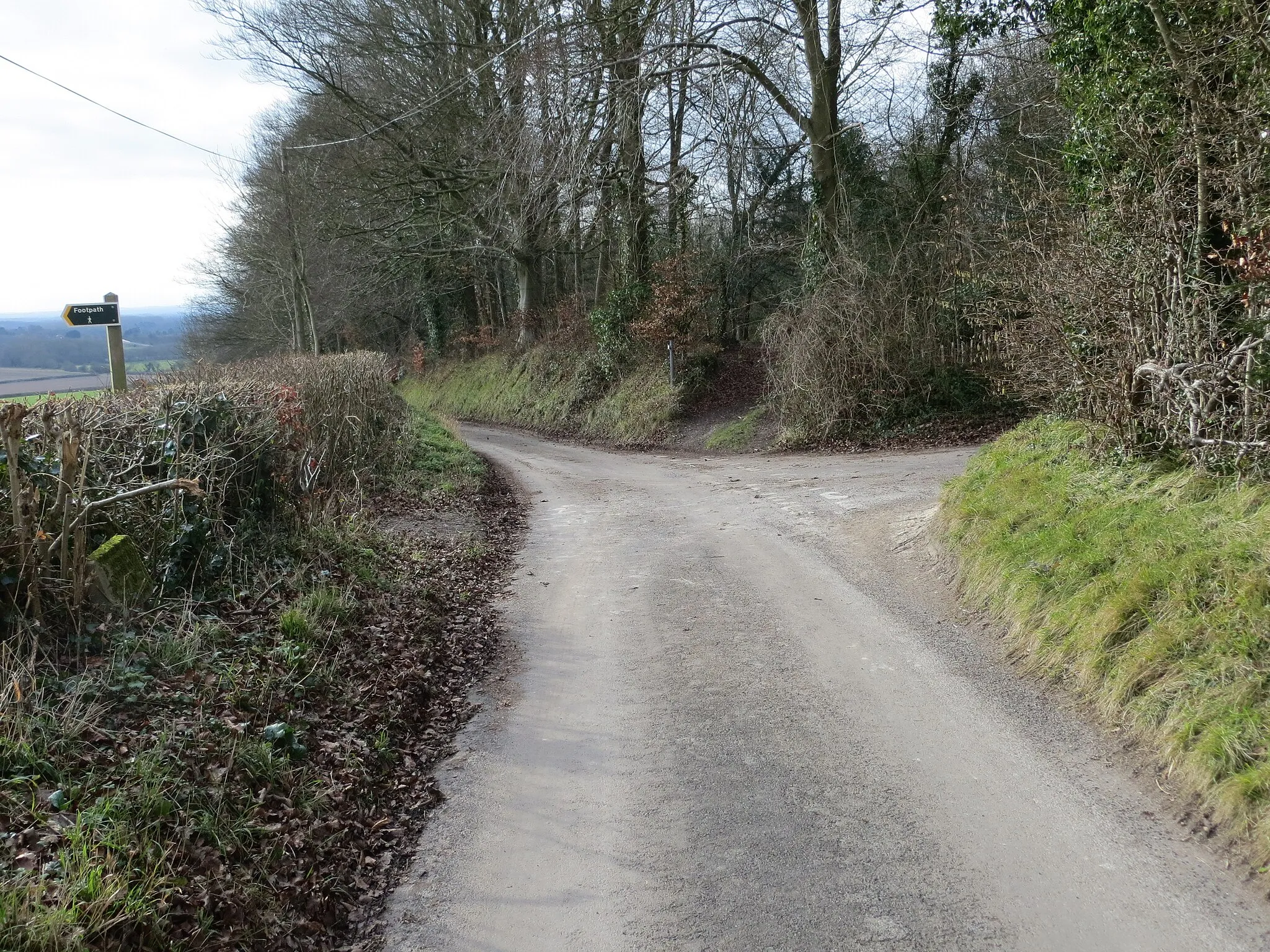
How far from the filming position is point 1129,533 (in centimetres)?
602

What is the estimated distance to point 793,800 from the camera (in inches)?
179

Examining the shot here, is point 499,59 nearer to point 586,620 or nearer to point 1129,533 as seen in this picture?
point 586,620

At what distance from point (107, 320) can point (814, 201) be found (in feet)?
48.7

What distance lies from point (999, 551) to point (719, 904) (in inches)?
174

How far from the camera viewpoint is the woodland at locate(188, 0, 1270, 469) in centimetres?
684

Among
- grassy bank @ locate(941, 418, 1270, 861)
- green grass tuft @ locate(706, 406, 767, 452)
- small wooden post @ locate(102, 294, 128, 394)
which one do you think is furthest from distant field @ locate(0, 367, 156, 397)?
green grass tuft @ locate(706, 406, 767, 452)

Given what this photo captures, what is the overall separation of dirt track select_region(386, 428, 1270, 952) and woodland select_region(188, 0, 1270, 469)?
111 inches

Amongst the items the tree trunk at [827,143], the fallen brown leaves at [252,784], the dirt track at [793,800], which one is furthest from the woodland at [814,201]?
the fallen brown leaves at [252,784]

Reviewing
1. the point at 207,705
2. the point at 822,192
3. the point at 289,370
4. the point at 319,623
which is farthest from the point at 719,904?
the point at 822,192

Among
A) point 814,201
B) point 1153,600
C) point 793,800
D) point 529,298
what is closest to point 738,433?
point 814,201

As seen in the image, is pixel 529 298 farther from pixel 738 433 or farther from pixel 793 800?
pixel 793 800

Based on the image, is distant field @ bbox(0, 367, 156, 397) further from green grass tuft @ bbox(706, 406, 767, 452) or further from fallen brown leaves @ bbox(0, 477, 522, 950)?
green grass tuft @ bbox(706, 406, 767, 452)

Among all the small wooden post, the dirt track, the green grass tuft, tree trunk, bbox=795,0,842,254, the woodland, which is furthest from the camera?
the green grass tuft

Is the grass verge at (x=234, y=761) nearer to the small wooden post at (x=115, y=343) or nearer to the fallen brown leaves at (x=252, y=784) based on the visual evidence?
the fallen brown leaves at (x=252, y=784)
